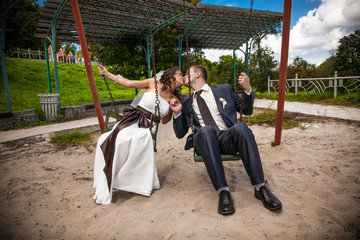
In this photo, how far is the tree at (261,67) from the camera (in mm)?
17625

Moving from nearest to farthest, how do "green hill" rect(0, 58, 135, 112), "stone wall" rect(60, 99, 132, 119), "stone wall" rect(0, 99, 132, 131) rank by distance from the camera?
"stone wall" rect(0, 99, 132, 131) < "stone wall" rect(60, 99, 132, 119) < "green hill" rect(0, 58, 135, 112)

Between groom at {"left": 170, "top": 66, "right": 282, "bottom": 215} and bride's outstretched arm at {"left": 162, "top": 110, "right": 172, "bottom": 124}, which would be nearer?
groom at {"left": 170, "top": 66, "right": 282, "bottom": 215}

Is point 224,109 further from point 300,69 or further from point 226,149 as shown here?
point 300,69

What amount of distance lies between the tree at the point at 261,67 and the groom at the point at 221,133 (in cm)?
1623

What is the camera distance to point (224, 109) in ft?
8.04

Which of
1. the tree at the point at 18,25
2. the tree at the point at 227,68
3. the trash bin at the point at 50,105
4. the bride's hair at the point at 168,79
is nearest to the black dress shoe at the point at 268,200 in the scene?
the bride's hair at the point at 168,79

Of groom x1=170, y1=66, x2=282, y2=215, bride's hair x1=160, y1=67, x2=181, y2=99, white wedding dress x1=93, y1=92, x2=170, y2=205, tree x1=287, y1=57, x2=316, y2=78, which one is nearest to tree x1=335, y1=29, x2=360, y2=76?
tree x1=287, y1=57, x2=316, y2=78

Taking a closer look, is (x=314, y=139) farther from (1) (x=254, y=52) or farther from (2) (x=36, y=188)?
(1) (x=254, y=52)

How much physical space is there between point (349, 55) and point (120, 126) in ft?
62.1

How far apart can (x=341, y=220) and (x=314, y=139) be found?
2596 mm

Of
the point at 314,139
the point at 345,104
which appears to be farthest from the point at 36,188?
the point at 345,104

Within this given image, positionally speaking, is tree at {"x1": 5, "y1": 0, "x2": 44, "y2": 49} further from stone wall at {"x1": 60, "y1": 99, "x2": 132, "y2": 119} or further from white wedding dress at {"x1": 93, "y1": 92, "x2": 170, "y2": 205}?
white wedding dress at {"x1": 93, "y1": 92, "x2": 170, "y2": 205}

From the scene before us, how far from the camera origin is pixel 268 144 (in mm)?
3961

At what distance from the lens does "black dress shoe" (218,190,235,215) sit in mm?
1904
